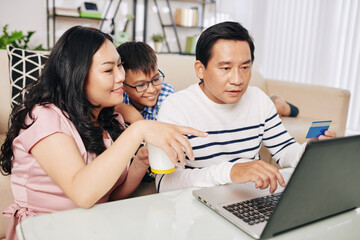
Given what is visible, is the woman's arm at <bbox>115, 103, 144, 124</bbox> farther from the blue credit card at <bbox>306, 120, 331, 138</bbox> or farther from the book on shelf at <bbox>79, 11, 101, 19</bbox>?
the book on shelf at <bbox>79, 11, 101, 19</bbox>

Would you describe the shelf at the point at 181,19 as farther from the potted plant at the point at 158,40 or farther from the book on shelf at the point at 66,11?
the book on shelf at the point at 66,11

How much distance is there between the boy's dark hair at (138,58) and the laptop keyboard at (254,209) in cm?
99

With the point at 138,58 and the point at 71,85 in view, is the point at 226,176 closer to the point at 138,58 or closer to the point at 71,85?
the point at 71,85

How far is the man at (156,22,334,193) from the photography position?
3.89 ft

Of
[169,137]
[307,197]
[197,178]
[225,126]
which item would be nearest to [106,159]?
[169,137]

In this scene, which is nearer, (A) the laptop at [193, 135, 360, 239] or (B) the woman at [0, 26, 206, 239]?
(A) the laptop at [193, 135, 360, 239]

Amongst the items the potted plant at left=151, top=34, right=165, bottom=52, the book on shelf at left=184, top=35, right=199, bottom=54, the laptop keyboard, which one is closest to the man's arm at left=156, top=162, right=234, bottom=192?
the laptop keyboard

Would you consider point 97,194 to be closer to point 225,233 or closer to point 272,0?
point 225,233

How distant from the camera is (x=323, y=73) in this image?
13.2 feet

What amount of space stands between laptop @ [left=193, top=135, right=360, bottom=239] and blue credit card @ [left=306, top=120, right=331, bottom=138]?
247 millimetres

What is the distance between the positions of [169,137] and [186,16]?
4.43 m

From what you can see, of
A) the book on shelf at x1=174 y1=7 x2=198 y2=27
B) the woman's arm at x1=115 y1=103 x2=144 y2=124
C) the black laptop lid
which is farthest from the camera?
the book on shelf at x1=174 y1=7 x2=198 y2=27

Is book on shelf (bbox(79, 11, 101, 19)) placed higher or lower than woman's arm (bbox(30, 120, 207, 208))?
higher

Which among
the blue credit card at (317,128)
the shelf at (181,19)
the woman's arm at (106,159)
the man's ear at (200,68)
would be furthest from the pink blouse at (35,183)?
the shelf at (181,19)
